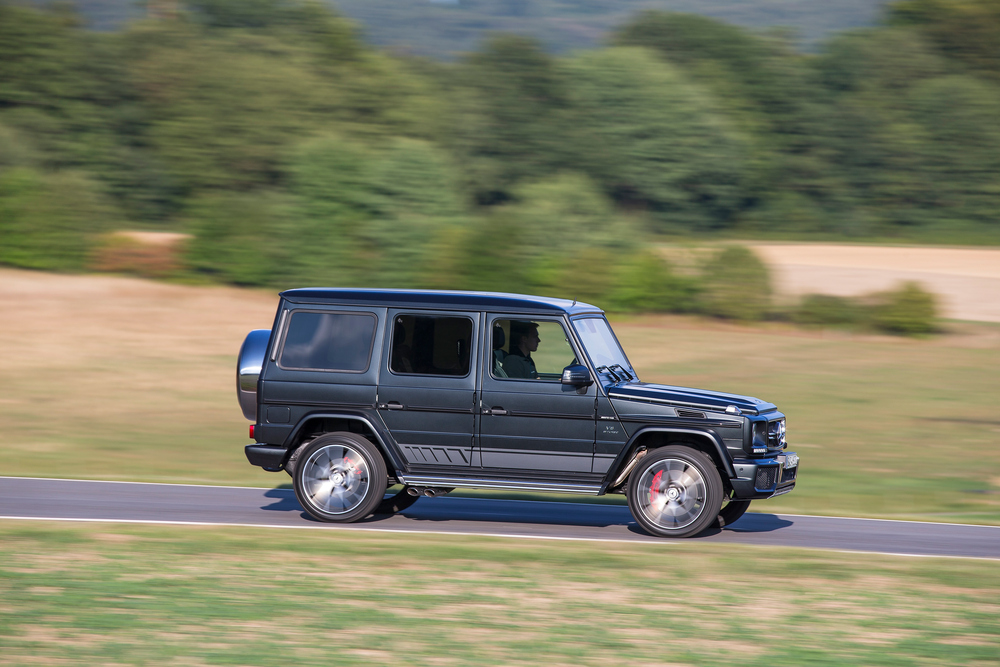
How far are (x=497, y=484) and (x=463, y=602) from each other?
2621 millimetres

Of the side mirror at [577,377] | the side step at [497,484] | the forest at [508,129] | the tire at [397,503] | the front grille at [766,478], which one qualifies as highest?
the forest at [508,129]

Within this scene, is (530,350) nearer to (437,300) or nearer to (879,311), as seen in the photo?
(437,300)

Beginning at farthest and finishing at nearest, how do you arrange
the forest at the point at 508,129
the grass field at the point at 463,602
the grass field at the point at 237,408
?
the forest at the point at 508,129 < the grass field at the point at 237,408 < the grass field at the point at 463,602

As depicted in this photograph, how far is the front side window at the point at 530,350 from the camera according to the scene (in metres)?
10.1

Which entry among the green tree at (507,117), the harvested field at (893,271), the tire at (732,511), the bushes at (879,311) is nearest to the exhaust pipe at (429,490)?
the tire at (732,511)

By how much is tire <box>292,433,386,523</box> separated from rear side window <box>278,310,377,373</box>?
652 millimetres

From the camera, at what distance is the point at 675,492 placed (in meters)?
9.91

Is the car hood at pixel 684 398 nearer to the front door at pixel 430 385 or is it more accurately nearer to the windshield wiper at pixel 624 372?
the windshield wiper at pixel 624 372

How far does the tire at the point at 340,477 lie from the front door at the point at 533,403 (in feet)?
3.41

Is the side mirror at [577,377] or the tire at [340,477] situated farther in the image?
the tire at [340,477]

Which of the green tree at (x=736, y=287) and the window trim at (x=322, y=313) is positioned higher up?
the green tree at (x=736, y=287)

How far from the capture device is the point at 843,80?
3049 inches

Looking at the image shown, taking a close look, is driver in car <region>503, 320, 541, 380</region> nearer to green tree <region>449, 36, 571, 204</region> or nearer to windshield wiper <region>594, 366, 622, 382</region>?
windshield wiper <region>594, 366, 622, 382</region>

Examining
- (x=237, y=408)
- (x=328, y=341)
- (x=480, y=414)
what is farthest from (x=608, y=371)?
(x=237, y=408)
